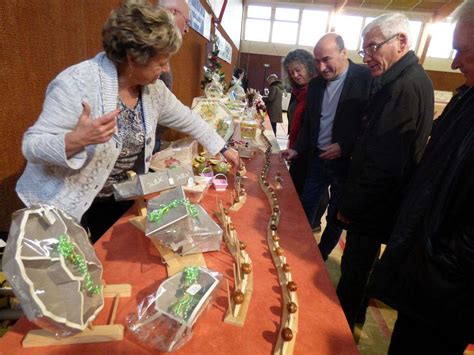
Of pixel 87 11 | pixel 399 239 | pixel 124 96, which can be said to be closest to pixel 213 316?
pixel 399 239

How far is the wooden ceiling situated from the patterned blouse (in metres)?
13.9

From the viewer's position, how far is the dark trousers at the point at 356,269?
150cm

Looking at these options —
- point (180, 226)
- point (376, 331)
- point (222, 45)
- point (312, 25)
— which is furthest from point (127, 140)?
point (312, 25)

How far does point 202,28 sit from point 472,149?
394cm

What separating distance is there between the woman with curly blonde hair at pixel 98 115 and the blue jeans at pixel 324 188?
1.38 m

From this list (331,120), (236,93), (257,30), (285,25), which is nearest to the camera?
(331,120)

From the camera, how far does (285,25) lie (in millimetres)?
13719

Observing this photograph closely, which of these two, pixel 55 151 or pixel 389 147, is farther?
pixel 389 147

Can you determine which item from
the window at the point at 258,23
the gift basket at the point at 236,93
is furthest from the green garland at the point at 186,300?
the window at the point at 258,23

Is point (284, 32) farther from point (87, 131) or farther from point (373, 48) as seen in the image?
point (87, 131)

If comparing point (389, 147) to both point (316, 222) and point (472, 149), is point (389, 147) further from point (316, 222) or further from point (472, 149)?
point (316, 222)

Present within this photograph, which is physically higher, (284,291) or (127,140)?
(127,140)

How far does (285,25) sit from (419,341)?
1500cm

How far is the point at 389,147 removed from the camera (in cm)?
127
